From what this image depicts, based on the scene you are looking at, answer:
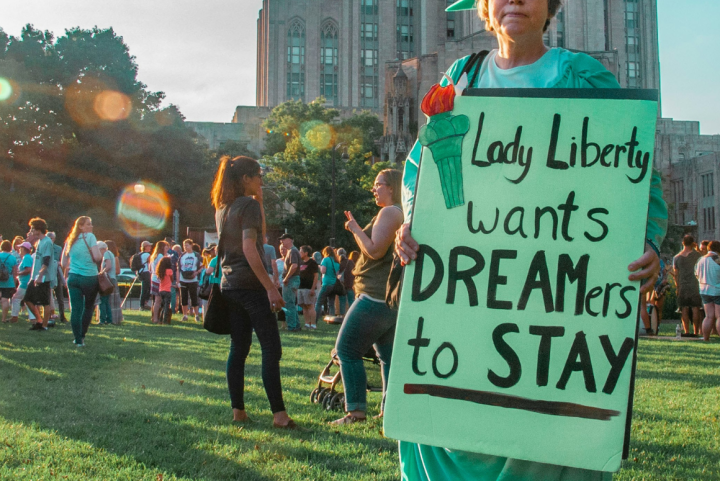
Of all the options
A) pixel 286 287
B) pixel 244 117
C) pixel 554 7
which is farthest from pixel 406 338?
pixel 244 117

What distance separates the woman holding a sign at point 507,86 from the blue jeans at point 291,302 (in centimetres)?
1278

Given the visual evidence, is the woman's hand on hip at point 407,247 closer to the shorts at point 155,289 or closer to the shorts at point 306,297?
the shorts at point 306,297

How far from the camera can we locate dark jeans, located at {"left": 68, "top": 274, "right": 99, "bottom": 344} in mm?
10609

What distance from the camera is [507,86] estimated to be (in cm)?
238

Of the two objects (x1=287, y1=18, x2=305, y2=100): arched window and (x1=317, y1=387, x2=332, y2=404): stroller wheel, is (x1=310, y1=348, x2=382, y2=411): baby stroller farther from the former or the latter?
(x1=287, y1=18, x2=305, y2=100): arched window

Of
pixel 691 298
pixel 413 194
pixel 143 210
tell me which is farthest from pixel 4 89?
pixel 413 194

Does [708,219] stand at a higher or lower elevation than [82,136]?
lower

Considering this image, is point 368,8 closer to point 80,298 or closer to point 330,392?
point 80,298

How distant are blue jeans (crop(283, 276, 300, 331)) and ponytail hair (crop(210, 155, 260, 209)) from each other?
379 inches

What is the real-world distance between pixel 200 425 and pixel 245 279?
1.19m

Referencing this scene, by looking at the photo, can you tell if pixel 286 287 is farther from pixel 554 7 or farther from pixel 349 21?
pixel 349 21

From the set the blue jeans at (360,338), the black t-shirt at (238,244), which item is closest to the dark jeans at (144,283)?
the black t-shirt at (238,244)

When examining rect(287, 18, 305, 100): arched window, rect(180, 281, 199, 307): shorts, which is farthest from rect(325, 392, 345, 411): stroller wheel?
rect(287, 18, 305, 100): arched window

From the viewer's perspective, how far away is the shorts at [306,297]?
16.1 meters
